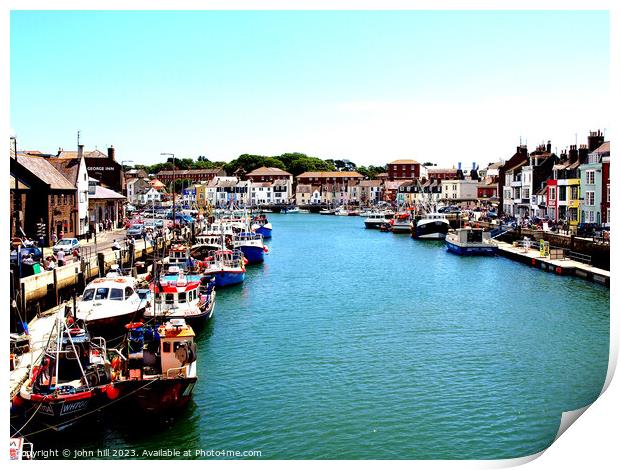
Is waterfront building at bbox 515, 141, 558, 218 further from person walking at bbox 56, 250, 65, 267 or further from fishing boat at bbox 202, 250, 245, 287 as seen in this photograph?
person walking at bbox 56, 250, 65, 267

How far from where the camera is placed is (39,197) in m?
32.3

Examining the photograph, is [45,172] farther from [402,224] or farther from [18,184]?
[402,224]

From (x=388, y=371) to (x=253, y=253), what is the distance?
24908 mm

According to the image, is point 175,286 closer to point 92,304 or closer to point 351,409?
point 92,304

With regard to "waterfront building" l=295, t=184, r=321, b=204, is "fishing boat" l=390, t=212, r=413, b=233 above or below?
below

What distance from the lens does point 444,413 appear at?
48.7ft

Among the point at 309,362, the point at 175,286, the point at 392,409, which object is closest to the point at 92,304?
the point at 175,286

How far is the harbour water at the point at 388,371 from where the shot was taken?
13.5 metres

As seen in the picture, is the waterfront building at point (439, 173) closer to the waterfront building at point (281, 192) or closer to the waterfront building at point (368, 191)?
the waterfront building at point (368, 191)

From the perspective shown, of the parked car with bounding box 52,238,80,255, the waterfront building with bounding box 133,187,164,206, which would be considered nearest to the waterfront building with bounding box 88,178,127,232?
the parked car with bounding box 52,238,80,255

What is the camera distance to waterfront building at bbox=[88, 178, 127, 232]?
43.1m

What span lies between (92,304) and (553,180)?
39.1m

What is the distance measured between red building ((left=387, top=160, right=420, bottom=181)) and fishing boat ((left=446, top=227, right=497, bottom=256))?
87.4m

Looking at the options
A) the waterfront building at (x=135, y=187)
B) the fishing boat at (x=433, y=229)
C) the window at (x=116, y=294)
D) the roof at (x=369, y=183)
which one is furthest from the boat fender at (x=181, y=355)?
the roof at (x=369, y=183)
